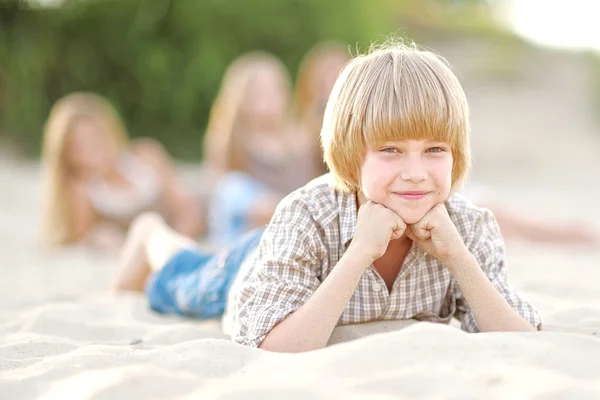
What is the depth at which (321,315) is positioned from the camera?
7.45ft

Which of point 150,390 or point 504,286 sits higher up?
point 504,286

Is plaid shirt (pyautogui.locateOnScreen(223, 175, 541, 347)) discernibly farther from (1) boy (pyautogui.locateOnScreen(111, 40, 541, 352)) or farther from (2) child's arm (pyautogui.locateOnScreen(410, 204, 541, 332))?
(2) child's arm (pyautogui.locateOnScreen(410, 204, 541, 332))

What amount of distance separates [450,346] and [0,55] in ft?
32.1

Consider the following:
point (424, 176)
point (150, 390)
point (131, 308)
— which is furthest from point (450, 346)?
point (131, 308)

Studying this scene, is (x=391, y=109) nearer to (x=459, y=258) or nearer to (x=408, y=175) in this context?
(x=408, y=175)

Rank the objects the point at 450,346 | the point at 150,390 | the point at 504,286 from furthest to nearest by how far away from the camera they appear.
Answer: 1. the point at 504,286
2. the point at 450,346
3. the point at 150,390

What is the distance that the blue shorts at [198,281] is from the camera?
10.6 ft

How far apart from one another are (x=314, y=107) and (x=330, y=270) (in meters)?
4.14

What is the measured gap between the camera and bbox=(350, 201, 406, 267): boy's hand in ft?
7.58

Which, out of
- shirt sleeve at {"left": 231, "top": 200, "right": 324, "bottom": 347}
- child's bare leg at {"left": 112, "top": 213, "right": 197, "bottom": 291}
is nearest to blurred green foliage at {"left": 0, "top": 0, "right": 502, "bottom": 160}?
child's bare leg at {"left": 112, "top": 213, "right": 197, "bottom": 291}

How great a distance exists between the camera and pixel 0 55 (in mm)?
10477

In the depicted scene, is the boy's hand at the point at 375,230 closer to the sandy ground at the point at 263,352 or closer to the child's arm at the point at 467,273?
the child's arm at the point at 467,273

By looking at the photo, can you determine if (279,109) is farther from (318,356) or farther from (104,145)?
(318,356)

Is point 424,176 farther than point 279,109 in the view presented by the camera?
No
